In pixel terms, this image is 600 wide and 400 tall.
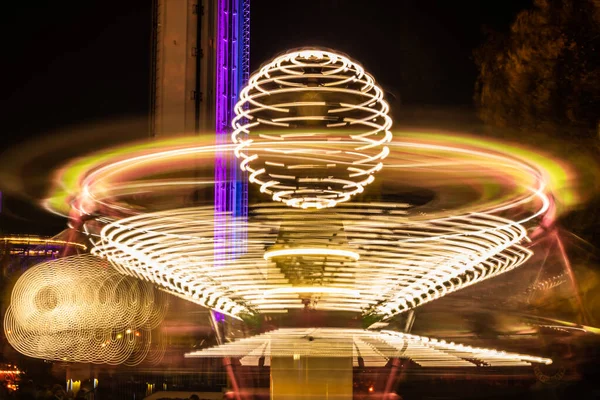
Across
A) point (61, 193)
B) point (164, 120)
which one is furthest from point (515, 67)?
point (164, 120)

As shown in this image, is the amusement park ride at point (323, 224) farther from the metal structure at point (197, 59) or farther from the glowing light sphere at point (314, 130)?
the metal structure at point (197, 59)

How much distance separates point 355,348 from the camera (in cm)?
1020

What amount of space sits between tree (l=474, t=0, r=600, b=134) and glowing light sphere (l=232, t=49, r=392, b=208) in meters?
3.83

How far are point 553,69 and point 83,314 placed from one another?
16.1m

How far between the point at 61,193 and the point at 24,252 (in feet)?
67.3

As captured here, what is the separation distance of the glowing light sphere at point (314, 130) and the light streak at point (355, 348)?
1.66m

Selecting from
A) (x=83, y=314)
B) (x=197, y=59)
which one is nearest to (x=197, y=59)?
(x=197, y=59)

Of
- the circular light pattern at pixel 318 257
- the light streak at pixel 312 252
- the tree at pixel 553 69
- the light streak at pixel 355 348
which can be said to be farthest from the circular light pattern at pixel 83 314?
the light streak at pixel 312 252

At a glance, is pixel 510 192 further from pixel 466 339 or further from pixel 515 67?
pixel 466 339

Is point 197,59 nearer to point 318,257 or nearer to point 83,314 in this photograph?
point 83,314

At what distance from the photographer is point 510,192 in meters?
13.5

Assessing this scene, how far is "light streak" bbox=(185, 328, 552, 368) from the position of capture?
32.5 ft

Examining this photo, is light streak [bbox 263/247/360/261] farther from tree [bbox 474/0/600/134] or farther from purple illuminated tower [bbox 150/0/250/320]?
purple illuminated tower [bbox 150/0/250/320]

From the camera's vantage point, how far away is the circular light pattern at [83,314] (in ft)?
77.4
